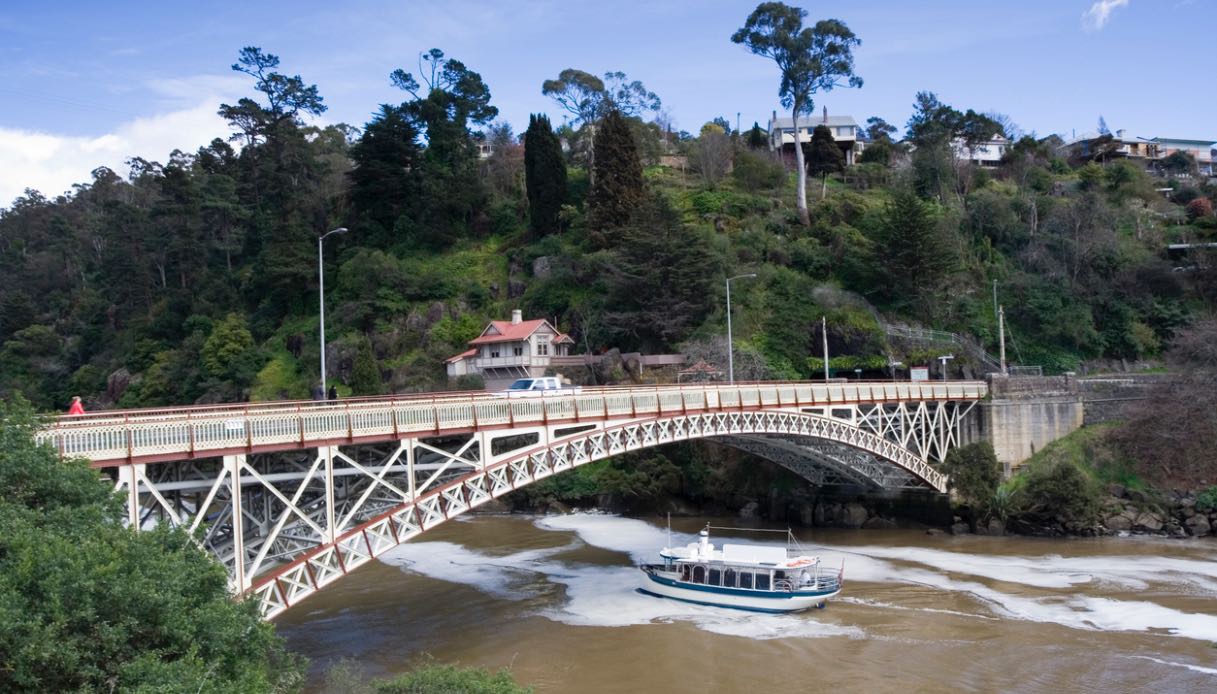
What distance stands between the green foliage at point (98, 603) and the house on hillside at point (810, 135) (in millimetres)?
83265

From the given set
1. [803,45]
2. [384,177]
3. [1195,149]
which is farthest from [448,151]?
[1195,149]

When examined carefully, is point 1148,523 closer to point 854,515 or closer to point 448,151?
point 854,515

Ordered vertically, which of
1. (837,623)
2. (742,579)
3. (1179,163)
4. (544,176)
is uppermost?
(1179,163)

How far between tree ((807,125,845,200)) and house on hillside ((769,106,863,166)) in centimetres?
533

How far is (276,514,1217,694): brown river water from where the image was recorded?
78.3ft

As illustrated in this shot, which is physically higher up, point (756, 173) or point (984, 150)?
point (984, 150)

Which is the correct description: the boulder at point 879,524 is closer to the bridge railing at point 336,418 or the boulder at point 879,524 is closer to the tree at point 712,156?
the bridge railing at point 336,418

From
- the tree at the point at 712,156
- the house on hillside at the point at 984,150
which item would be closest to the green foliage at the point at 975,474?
the tree at the point at 712,156

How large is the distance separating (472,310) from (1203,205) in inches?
2084

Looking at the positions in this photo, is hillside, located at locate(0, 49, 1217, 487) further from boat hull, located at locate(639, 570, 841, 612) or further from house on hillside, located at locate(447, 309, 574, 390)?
A: boat hull, located at locate(639, 570, 841, 612)

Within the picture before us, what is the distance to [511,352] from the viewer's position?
197 feet

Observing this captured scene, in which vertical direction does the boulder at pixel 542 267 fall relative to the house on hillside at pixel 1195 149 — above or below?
below

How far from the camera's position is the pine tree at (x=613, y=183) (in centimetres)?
6694

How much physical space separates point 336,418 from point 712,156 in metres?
62.3
